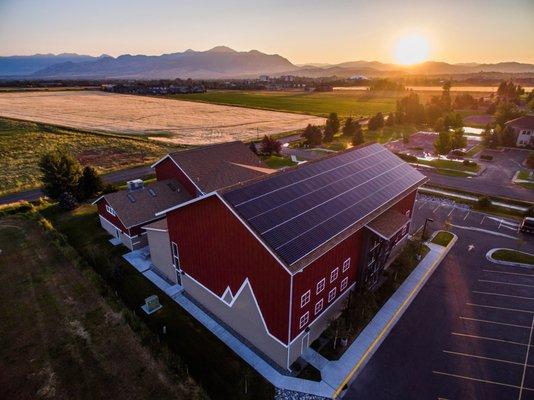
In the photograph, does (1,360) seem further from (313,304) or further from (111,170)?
(111,170)

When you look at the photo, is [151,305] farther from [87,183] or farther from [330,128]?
[330,128]

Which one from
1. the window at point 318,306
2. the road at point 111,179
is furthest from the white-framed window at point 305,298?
the road at point 111,179

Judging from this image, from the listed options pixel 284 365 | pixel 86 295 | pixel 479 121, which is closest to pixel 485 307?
pixel 284 365

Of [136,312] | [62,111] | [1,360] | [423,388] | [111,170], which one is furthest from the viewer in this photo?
[62,111]

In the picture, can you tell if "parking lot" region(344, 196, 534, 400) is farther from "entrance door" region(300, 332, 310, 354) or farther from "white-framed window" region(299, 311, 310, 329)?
"white-framed window" region(299, 311, 310, 329)

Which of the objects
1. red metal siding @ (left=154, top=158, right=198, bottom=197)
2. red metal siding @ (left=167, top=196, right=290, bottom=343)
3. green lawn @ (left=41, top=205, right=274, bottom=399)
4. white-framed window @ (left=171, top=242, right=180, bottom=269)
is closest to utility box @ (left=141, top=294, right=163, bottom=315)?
green lawn @ (left=41, top=205, right=274, bottom=399)

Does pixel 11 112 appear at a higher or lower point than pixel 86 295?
higher
